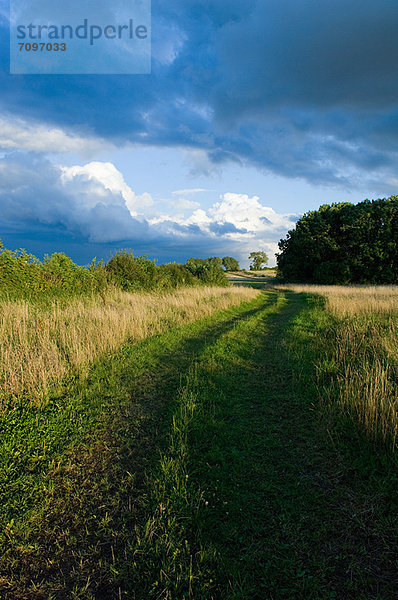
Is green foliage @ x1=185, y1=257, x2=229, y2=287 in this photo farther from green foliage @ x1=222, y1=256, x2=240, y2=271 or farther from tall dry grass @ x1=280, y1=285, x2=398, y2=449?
green foliage @ x1=222, y1=256, x2=240, y2=271

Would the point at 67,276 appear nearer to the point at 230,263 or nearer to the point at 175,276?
the point at 175,276

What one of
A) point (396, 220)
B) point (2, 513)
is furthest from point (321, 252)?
point (2, 513)

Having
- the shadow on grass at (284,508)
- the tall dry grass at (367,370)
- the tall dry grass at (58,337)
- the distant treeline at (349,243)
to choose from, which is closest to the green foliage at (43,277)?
the tall dry grass at (58,337)

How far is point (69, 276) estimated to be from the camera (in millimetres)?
13492

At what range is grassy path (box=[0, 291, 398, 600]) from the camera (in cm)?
221

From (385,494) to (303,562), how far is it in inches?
49.9

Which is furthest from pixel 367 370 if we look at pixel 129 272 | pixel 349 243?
pixel 349 243

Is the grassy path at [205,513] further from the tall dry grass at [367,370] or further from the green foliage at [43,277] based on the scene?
the green foliage at [43,277]

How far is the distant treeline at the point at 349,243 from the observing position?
3769 cm

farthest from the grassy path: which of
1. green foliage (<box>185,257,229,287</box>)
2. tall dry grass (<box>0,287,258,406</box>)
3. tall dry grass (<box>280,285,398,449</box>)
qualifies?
green foliage (<box>185,257,229,287</box>)

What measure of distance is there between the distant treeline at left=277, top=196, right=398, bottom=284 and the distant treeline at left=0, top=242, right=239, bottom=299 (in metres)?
29.0

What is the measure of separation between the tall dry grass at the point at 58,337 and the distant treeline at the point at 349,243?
1388 inches

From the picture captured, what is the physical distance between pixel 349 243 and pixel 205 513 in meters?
44.8

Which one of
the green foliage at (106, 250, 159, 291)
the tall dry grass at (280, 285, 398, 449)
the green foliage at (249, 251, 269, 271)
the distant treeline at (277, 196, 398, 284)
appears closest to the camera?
the tall dry grass at (280, 285, 398, 449)
